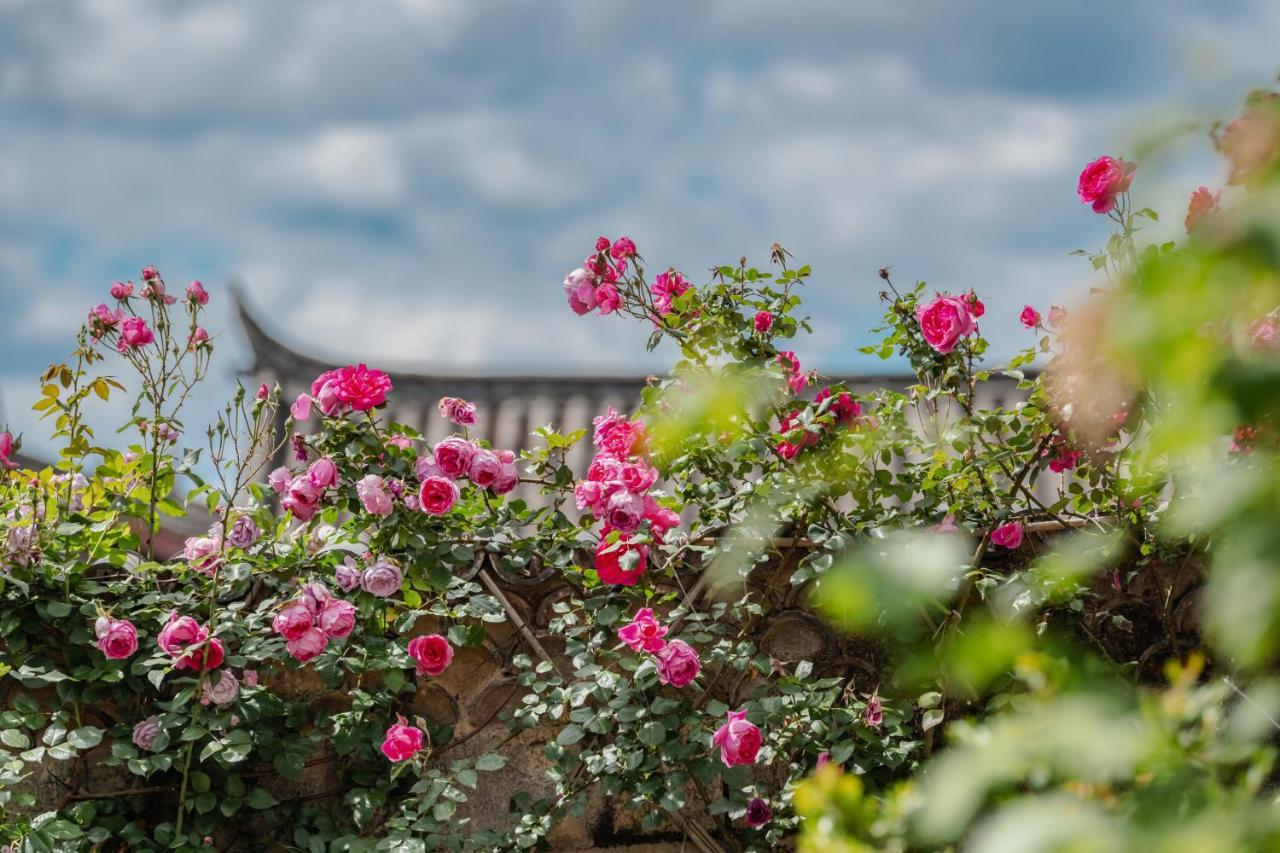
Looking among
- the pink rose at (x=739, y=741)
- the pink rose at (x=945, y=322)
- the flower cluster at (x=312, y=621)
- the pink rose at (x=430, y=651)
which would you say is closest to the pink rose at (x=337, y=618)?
the flower cluster at (x=312, y=621)

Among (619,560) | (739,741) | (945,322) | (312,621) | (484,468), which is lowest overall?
(739,741)

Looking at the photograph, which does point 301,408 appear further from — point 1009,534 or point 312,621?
point 1009,534

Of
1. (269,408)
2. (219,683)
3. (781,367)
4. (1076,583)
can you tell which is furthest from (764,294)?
(219,683)

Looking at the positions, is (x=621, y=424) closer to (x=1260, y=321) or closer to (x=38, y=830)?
(x=1260, y=321)

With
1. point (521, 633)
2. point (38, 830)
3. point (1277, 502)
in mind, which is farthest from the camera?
point (521, 633)

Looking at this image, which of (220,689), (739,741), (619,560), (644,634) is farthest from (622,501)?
(220,689)

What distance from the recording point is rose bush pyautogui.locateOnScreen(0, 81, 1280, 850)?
1.95 metres

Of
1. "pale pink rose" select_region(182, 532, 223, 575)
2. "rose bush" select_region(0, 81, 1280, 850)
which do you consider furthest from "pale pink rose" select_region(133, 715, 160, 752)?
"pale pink rose" select_region(182, 532, 223, 575)

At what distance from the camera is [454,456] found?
2.02m

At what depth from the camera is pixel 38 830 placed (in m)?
1.97

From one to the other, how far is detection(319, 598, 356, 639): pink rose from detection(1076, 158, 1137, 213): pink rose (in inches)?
49.9

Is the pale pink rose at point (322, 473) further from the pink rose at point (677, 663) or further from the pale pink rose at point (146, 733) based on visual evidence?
the pink rose at point (677, 663)

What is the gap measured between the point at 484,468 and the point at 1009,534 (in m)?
0.82

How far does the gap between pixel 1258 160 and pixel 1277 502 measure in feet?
0.56
